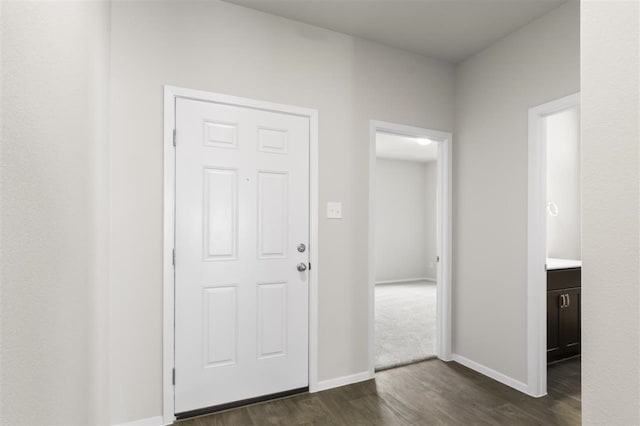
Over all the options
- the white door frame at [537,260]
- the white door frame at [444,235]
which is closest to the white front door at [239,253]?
the white door frame at [444,235]

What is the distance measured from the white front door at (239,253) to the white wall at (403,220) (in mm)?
4884

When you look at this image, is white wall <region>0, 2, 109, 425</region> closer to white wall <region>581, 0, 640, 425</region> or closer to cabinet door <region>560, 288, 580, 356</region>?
white wall <region>581, 0, 640, 425</region>

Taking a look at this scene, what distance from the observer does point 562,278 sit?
9.72 feet

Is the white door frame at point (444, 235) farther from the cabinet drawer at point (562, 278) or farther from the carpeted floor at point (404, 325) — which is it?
the cabinet drawer at point (562, 278)

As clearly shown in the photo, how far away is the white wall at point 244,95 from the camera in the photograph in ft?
6.66

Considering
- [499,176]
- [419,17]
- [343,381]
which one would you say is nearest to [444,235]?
[499,176]

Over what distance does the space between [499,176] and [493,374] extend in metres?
1.65

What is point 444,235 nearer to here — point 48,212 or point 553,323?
point 553,323

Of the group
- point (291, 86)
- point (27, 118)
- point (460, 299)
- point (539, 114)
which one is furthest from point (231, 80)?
point (460, 299)

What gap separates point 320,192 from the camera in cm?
259

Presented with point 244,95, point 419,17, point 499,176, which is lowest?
point 499,176

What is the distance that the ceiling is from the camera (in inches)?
92.3

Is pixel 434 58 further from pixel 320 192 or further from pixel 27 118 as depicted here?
pixel 27 118

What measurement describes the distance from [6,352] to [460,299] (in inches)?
127
